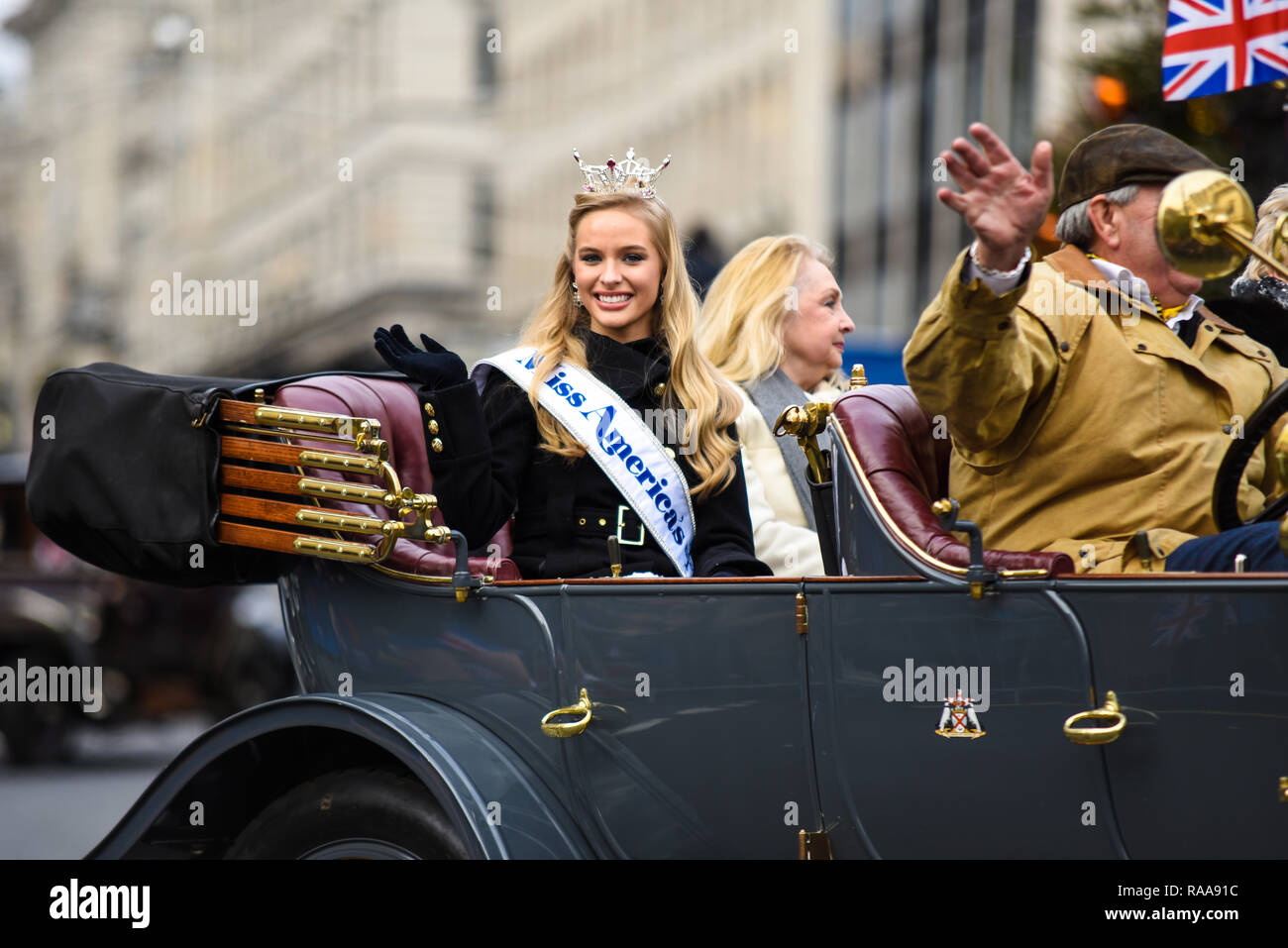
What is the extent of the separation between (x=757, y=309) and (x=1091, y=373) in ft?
5.86

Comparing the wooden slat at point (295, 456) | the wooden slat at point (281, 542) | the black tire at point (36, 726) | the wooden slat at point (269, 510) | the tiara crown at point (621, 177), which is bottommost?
the black tire at point (36, 726)

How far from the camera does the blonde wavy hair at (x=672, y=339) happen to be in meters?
4.04

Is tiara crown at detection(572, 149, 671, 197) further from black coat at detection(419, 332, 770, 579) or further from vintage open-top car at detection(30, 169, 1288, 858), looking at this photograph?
vintage open-top car at detection(30, 169, 1288, 858)

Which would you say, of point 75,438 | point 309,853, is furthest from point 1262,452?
point 75,438

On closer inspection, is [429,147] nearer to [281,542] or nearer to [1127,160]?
[281,542]

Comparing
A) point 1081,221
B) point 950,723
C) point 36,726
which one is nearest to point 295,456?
point 950,723

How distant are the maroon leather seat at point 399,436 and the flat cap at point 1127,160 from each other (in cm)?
137

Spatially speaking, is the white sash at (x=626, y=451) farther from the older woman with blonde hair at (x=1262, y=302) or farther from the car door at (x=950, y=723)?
the older woman with blonde hair at (x=1262, y=302)

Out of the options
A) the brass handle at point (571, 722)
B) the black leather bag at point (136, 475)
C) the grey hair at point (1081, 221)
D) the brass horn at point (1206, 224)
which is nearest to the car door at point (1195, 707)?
the brass horn at point (1206, 224)

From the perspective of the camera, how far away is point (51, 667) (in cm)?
1265

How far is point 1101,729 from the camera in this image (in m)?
2.71

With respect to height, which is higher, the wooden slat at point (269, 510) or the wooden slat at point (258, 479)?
the wooden slat at point (258, 479)

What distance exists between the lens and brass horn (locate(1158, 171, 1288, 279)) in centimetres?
246

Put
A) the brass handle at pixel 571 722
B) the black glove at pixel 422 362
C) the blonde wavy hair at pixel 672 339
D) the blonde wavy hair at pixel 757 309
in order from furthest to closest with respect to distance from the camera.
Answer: the blonde wavy hair at pixel 757 309 < the blonde wavy hair at pixel 672 339 < the black glove at pixel 422 362 < the brass handle at pixel 571 722
